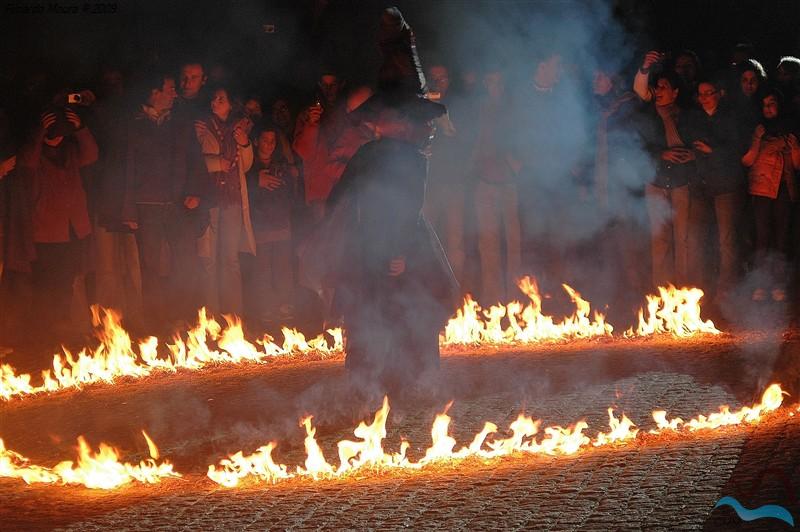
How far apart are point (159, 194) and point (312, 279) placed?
12.2 ft

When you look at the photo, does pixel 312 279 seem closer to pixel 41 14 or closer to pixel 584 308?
pixel 584 308

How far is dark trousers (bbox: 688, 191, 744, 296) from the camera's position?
1320cm

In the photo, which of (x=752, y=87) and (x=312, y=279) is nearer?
(x=312, y=279)

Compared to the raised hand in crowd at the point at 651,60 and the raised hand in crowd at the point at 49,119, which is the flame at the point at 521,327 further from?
the raised hand in crowd at the point at 49,119

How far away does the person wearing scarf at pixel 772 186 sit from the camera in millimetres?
13133

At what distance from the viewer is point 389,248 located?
31.4 ft

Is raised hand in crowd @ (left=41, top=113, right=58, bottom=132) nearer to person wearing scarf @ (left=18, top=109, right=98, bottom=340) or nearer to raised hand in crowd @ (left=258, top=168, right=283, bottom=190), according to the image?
person wearing scarf @ (left=18, top=109, right=98, bottom=340)

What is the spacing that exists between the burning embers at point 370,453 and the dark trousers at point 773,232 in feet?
18.1

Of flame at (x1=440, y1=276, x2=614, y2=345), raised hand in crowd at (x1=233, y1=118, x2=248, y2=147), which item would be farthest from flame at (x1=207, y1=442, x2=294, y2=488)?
raised hand in crowd at (x1=233, y1=118, x2=248, y2=147)

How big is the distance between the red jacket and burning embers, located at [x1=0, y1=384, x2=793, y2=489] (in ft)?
16.0

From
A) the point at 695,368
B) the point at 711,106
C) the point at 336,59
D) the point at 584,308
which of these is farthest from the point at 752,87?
the point at 336,59

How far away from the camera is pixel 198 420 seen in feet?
29.6

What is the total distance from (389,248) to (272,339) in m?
2.89

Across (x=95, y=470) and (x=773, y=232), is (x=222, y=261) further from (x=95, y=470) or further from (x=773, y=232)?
(x=773, y=232)
